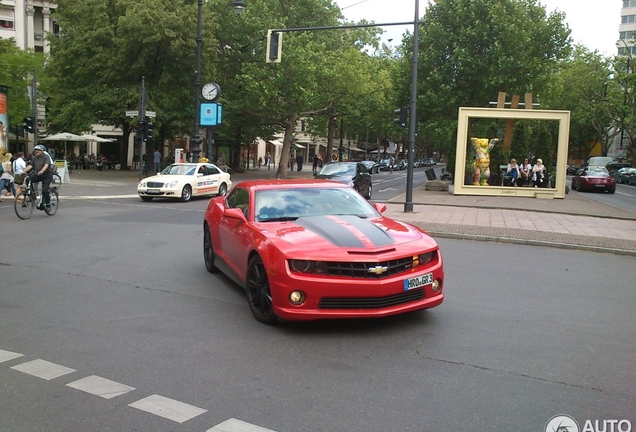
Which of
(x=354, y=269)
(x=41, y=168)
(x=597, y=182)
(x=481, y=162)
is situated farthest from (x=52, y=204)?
(x=597, y=182)

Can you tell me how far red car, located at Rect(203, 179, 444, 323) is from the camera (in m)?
5.39

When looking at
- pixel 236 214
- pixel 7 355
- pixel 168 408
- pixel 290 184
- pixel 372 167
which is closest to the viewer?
pixel 168 408

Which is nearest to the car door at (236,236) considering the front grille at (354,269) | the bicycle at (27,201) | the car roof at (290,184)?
the car roof at (290,184)

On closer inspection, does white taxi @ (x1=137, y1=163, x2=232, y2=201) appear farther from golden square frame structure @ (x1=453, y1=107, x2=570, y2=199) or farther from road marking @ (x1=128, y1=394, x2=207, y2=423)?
road marking @ (x1=128, y1=394, x2=207, y2=423)

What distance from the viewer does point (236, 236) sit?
6867mm

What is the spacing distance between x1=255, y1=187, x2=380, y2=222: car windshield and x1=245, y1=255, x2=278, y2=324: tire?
704mm

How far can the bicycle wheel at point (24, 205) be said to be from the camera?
1434 centimetres

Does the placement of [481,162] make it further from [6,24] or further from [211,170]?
[6,24]

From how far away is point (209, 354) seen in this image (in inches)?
196

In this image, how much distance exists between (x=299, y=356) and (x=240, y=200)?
9.74ft

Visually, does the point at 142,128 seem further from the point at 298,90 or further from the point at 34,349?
the point at 34,349

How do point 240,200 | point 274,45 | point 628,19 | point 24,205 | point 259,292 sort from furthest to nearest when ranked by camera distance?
point 628,19, point 274,45, point 24,205, point 240,200, point 259,292

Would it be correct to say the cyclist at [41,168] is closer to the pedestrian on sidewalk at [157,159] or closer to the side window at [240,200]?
the side window at [240,200]

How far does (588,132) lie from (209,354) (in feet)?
270
